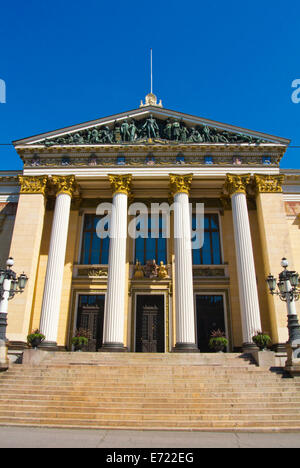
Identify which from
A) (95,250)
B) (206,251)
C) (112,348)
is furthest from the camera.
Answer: (95,250)

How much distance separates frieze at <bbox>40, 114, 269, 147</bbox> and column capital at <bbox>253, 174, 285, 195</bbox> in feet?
7.95

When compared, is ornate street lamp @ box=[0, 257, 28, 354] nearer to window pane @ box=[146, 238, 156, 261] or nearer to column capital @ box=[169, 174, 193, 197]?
window pane @ box=[146, 238, 156, 261]

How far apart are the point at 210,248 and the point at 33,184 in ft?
38.8

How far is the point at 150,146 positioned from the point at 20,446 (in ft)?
59.8

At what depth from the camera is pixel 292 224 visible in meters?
23.3

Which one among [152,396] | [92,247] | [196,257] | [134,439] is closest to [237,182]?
[196,257]

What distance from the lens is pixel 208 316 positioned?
21.5 metres

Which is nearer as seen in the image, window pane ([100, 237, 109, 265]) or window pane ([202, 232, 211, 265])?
window pane ([202, 232, 211, 265])

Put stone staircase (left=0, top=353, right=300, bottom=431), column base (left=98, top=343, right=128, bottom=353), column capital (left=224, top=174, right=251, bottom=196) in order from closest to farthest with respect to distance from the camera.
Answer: stone staircase (left=0, top=353, right=300, bottom=431), column base (left=98, top=343, right=128, bottom=353), column capital (left=224, top=174, right=251, bottom=196)

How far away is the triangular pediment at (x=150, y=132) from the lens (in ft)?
74.3

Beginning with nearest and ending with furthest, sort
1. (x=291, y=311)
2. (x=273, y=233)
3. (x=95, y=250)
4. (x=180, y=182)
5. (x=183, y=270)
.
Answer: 1. (x=291, y=311)
2. (x=183, y=270)
3. (x=273, y=233)
4. (x=180, y=182)
5. (x=95, y=250)

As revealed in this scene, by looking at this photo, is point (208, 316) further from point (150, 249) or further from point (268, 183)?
point (268, 183)

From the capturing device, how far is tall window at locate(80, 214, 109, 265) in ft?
75.3

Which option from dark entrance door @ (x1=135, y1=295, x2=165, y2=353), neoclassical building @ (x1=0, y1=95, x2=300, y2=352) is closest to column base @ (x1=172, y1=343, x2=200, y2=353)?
neoclassical building @ (x1=0, y1=95, x2=300, y2=352)
